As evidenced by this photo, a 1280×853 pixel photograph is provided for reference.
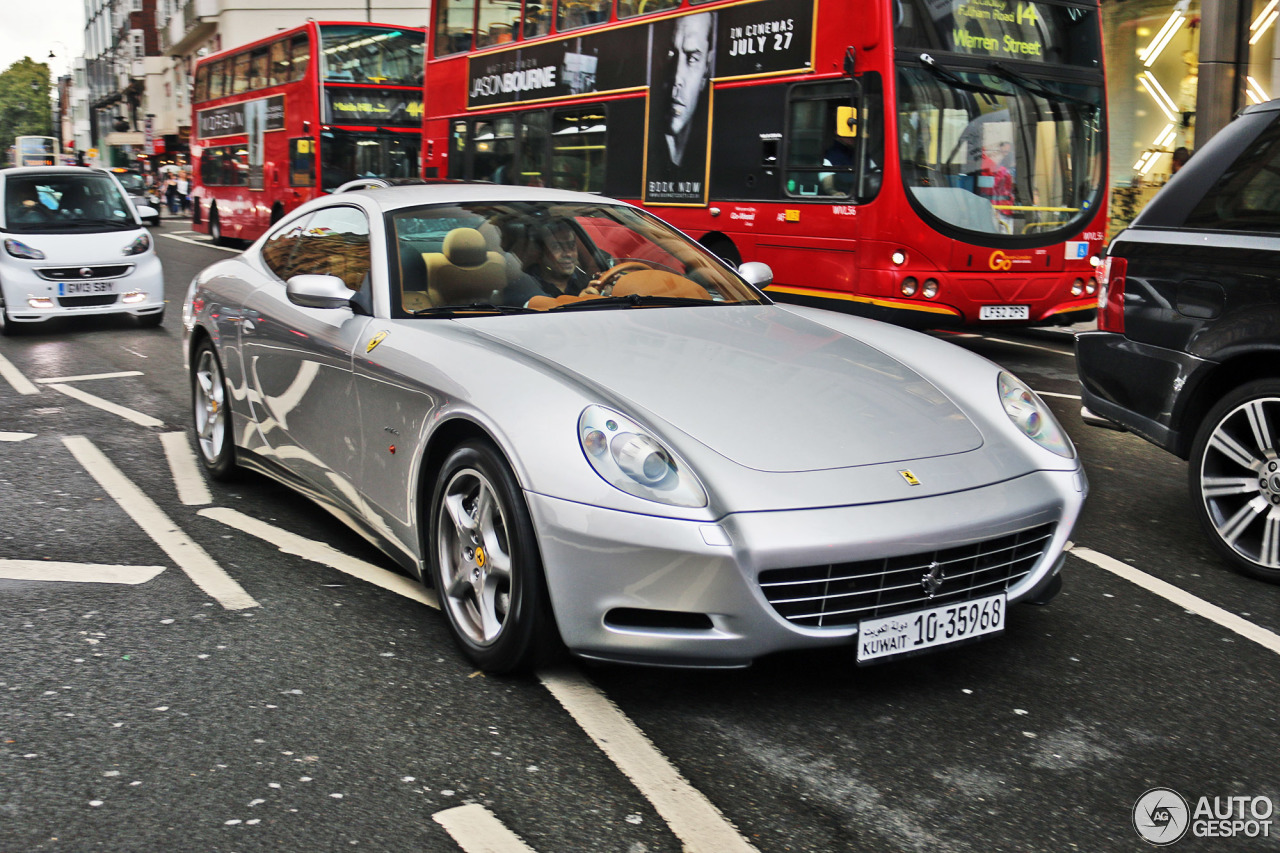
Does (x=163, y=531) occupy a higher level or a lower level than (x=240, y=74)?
lower

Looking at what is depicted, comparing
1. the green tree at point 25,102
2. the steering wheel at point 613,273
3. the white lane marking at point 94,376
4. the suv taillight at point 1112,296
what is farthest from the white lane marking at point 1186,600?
the green tree at point 25,102

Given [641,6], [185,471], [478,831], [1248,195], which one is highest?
[641,6]

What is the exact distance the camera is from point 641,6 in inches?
485

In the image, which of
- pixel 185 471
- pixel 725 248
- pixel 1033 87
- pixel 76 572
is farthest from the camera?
Answer: pixel 725 248

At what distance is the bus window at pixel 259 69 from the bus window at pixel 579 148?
A: 10.9m

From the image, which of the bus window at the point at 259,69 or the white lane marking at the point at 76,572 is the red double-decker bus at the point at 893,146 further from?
the bus window at the point at 259,69

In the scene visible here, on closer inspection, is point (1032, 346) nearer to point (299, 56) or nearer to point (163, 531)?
point (163, 531)

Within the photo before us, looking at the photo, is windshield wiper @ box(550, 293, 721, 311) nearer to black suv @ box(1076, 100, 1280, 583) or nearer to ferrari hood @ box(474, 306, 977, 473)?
ferrari hood @ box(474, 306, 977, 473)

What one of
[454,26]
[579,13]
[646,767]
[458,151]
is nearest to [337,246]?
[646,767]

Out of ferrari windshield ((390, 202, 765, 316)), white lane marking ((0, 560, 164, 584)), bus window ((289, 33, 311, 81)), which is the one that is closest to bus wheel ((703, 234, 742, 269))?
ferrari windshield ((390, 202, 765, 316))

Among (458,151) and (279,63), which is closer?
(458,151)

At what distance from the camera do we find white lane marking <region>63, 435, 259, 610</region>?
4211 mm

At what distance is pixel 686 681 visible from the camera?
11.3ft

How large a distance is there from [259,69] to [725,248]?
14.9 meters
